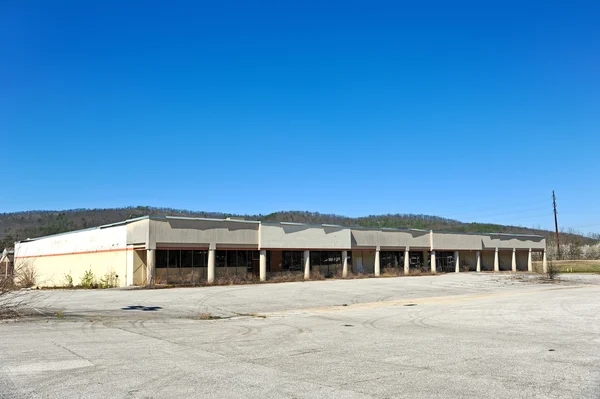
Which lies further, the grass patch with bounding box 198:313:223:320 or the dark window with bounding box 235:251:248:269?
the dark window with bounding box 235:251:248:269

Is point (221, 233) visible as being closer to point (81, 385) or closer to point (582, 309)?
point (582, 309)

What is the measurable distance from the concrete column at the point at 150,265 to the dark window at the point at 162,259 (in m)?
1.42

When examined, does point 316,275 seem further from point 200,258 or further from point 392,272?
point 200,258

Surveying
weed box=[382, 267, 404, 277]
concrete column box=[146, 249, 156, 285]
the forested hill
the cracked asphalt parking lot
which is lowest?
weed box=[382, 267, 404, 277]

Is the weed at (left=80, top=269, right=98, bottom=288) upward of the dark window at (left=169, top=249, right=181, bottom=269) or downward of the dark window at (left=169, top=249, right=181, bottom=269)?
downward

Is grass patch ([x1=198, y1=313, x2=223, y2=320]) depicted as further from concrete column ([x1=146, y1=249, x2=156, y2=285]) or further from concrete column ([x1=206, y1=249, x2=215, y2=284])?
concrete column ([x1=206, y1=249, x2=215, y2=284])

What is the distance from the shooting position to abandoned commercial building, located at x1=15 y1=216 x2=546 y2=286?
1458 inches

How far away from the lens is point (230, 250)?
135 ft

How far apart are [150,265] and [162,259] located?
2236 millimetres

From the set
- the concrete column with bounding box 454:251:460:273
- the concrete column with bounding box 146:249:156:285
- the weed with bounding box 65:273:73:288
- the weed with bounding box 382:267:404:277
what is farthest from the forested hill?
the concrete column with bounding box 146:249:156:285

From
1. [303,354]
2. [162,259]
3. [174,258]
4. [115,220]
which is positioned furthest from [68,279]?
[115,220]

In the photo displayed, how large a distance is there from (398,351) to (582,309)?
1281 centimetres

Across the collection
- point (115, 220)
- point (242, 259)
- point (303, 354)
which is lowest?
point (303, 354)

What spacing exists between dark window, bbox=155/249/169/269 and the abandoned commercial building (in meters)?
0.02
